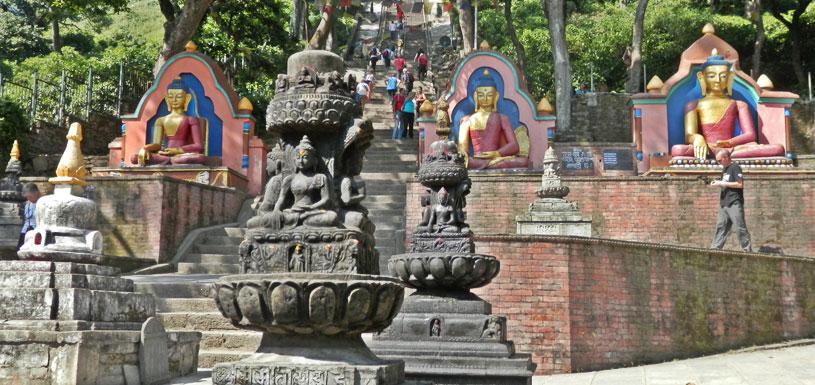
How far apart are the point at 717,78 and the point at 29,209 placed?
14.4m

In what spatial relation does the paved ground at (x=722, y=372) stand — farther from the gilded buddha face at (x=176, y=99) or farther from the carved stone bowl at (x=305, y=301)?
the gilded buddha face at (x=176, y=99)

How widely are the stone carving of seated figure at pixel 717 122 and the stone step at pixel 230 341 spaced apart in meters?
11.8

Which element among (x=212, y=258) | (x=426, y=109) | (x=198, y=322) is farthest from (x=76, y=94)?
(x=198, y=322)

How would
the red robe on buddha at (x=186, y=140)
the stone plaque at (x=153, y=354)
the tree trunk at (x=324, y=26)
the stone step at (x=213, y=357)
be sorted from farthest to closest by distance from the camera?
the tree trunk at (x=324, y=26)
the red robe on buddha at (x=186, y=140)
the stone step at (x=213, y=357)
the stone plaque at (x=153, y=354)

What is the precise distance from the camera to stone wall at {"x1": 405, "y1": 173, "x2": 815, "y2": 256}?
13.8m

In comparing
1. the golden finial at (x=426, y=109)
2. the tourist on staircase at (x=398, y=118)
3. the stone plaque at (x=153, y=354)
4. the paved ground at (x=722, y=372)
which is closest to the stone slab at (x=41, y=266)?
the stone plaque at (x=153, y=354)

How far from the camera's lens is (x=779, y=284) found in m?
11.4

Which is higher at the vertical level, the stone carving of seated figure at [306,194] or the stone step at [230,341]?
the stone carving of seated figure at [306,194]

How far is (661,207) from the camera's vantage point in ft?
46.4

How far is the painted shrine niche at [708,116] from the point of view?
17078 mm

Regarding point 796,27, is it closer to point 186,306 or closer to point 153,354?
point 186,306

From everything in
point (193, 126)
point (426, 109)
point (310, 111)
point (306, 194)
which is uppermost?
point (426, 109)

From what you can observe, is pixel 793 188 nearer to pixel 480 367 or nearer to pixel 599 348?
pixel 599 348

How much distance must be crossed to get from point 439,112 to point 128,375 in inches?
477
